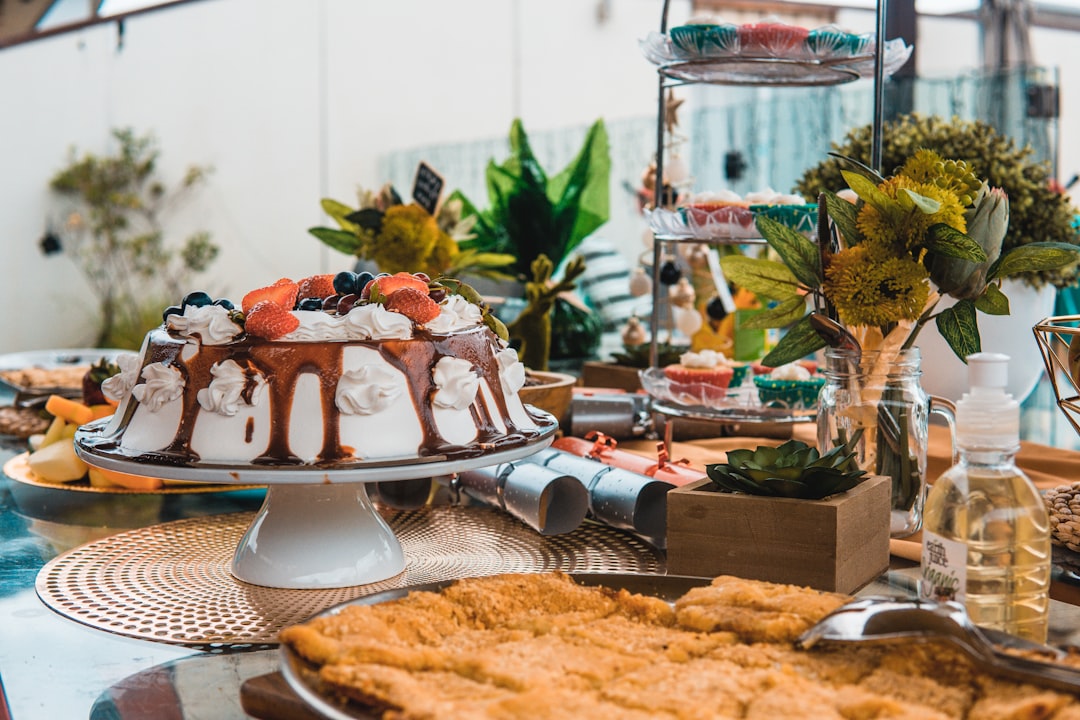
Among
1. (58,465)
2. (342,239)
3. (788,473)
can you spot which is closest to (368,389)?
(788,473)

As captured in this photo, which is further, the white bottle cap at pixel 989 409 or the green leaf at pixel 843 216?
the green leaf at pixel 843 216

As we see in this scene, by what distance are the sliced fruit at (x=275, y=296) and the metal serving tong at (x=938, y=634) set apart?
0.57 meters

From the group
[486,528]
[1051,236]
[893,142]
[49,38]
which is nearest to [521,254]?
[893,142]

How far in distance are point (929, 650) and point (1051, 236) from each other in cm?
124

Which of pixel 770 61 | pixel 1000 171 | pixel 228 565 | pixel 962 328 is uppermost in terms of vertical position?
pixel 770 61

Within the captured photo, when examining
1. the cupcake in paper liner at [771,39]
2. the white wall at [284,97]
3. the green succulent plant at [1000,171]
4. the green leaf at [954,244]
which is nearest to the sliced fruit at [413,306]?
the green leaf at [954,244]

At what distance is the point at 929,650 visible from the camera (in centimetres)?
59

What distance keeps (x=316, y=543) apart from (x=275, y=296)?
22 cm

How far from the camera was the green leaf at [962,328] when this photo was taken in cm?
105

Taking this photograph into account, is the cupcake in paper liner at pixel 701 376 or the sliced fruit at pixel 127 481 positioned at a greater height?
the cupcake in paper liner at pixel 701 376

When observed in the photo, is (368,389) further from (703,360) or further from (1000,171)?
(1000,171)

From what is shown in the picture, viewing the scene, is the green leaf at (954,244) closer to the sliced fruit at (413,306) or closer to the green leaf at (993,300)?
the green leaf at (993,300)

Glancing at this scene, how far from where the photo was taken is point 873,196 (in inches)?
39.0

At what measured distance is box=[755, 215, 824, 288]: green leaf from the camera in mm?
1080
